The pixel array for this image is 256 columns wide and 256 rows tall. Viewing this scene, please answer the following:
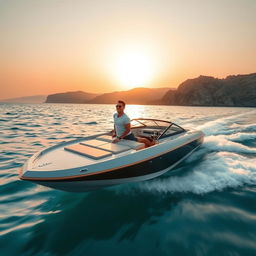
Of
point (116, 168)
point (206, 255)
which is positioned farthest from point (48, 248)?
point (206, 255)

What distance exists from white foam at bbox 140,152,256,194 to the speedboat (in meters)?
0.34

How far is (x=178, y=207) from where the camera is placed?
374 cm

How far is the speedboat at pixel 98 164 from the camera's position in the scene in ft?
11.3

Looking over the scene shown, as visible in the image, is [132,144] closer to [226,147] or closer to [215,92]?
[226,147]

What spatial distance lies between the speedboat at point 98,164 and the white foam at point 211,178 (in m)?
0.34

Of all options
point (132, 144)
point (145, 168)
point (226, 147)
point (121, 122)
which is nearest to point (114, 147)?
point (132, 144)

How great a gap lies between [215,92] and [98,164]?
124 m

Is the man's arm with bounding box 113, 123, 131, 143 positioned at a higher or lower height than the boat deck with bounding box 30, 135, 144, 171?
higher

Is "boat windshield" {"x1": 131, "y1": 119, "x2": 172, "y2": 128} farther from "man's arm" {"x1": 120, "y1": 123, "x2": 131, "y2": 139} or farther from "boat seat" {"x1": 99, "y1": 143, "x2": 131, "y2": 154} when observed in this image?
"boat seat" {"x1": 99, "y1": 143, "x2": 131, "y2": 154}

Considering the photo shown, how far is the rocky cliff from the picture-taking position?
10012 cm

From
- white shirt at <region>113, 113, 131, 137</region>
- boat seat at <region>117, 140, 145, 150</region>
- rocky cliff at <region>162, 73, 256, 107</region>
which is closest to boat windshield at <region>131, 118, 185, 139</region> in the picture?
white shirt at <region>113, 113, 131, 137</region>

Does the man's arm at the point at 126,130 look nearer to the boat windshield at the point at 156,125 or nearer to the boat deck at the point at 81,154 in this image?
the boat deck at the point at 81,154

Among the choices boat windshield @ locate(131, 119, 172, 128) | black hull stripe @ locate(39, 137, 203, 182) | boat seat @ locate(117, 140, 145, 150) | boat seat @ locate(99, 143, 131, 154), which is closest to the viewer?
black hull stripe @ locate(39, 137, 203, 182)

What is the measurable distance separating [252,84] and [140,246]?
12737 cm
